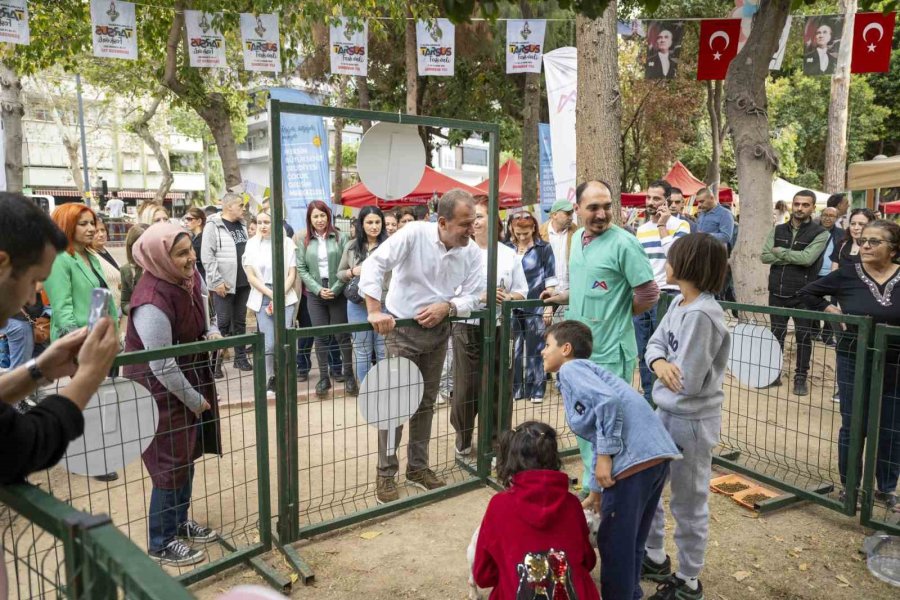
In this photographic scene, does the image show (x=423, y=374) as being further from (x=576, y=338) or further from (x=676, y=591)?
(x=676, y=591)

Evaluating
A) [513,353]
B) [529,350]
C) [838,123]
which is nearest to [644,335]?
[529,350]

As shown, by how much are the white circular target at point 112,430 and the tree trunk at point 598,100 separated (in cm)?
460

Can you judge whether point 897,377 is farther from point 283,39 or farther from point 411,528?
point 283,39

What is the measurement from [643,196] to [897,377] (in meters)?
20.0

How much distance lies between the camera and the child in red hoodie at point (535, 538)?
7.84ft

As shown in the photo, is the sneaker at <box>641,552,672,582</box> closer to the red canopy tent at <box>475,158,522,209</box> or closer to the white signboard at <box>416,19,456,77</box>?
the white signboard at <box>416,19,456,77</box>

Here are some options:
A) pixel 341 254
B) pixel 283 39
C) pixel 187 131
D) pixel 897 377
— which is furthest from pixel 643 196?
pixel 187 131

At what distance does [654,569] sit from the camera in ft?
11.1

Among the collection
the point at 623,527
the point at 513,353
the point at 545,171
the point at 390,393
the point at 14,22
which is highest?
the point at 14,22

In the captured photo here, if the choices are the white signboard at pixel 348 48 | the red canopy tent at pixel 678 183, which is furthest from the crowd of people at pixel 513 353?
the red canopy tent at pixel 678 183

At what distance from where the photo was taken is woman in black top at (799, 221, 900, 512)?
4.02 metres

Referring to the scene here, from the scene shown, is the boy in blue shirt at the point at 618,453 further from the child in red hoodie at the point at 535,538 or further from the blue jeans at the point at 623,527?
the child in red hoodie at the point at 535,538

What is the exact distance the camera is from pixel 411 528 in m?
3.99

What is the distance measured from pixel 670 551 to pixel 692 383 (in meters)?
1.30
